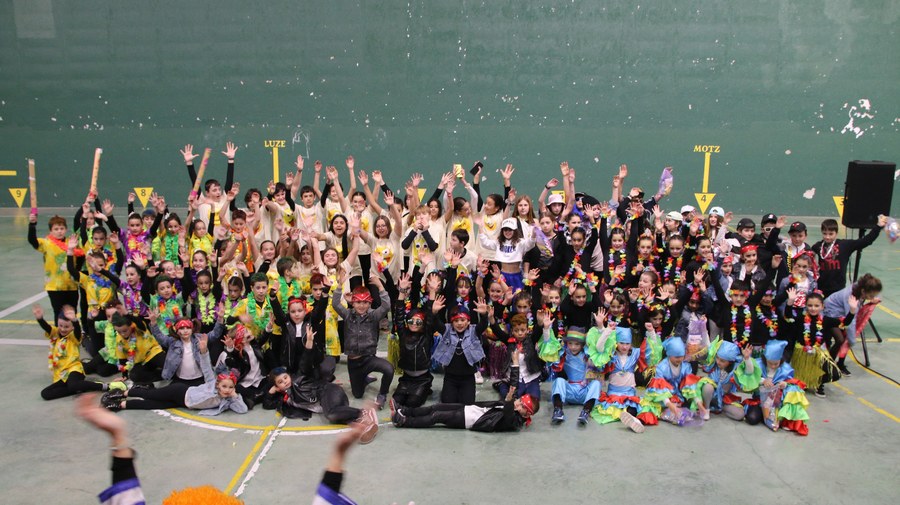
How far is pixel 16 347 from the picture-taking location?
8.11 meters

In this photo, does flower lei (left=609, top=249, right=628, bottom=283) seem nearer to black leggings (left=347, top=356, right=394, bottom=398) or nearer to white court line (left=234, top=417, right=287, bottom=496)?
black leggings (left=347, top=356, right=394, bottom=398)

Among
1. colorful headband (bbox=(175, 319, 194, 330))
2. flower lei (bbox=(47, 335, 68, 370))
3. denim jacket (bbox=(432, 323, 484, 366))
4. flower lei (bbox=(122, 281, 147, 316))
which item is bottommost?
flower lei (bbox=(47, 335, 68, 370))

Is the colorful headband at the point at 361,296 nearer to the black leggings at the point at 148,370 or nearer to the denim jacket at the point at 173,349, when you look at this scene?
the denim jacket at the point at 173,349

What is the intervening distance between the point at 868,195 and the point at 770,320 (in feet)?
9.42

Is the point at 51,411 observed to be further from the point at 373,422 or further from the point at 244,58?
the point at 244,58

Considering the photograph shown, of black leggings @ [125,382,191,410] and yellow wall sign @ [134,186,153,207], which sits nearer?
black leggings @ [125,382,191,410]

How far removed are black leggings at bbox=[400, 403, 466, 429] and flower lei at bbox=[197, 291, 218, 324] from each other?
2.28 m

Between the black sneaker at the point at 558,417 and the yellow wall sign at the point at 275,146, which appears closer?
the black sneaker at the point at 558,417

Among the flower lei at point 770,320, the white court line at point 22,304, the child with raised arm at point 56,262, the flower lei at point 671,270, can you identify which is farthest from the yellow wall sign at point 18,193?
the flower lei at point 770,320

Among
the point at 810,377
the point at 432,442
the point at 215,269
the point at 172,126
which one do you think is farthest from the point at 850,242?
the point at 172,126

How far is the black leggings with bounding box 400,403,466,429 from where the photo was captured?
20.5 feet

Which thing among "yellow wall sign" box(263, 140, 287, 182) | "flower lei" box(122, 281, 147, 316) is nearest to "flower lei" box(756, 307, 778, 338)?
"flower lei" box(122, 281, 147, 316)

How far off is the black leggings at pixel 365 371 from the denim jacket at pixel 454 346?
1.57 feet

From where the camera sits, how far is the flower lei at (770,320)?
682cm
